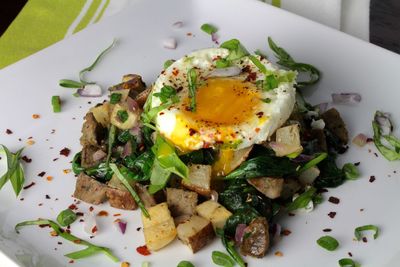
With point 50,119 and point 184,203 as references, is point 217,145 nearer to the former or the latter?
point 184,203

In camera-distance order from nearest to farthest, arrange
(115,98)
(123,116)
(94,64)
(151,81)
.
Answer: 1. (123,116)
2. (115,98)
3. (151,81)
4. (94,64)

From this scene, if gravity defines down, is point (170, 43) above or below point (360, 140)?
above

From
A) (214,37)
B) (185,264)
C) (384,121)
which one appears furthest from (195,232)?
(214,37)

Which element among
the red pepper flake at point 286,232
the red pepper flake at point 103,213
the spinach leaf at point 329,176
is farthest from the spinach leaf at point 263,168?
the red pepper flake at point 103,213

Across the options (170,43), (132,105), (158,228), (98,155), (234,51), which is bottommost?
(158,228)

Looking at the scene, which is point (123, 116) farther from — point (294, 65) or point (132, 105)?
point (294, 65)

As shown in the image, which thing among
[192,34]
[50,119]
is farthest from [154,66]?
[50,119]
